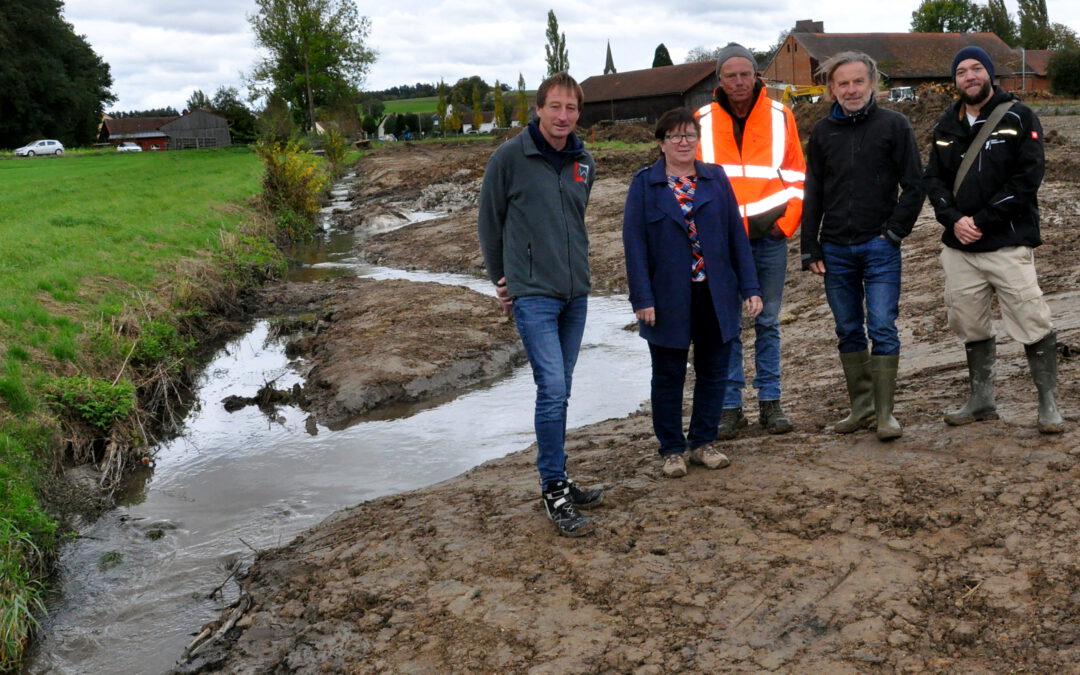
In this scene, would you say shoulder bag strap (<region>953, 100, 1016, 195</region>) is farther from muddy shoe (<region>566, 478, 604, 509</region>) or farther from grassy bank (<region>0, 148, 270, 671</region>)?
grassy bank (<region>0, 148, 270, 671</region>)

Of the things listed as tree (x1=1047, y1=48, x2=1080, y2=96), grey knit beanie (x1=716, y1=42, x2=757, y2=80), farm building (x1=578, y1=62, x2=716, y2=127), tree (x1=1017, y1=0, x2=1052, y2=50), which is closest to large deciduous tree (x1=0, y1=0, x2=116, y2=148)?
farm building (x1=578, y1=62, x2=716, y2=127)

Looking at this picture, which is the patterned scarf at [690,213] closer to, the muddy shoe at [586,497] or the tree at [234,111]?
the muddy shoe at [586,497]

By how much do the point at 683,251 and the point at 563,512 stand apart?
148 cm

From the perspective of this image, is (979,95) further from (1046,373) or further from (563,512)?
(563,512)

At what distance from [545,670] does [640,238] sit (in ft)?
7.34

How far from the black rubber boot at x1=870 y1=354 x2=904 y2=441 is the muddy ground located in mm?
82

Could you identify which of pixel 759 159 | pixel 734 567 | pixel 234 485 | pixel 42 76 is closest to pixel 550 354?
pixel 734 567

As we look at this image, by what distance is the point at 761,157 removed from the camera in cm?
553

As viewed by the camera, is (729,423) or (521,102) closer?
(729,423)

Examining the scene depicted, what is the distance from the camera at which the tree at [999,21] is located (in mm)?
85250

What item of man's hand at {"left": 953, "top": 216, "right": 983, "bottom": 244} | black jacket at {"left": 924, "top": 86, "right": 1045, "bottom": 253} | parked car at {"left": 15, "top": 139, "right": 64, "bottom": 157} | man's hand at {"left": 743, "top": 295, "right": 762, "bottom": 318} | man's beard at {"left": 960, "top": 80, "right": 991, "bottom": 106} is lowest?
man's hand at {"left": 743, "top": 295, "right": 762, "bottom": 318}

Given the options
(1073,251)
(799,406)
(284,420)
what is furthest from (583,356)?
(1073,251)

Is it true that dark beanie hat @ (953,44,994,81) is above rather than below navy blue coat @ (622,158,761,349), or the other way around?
above

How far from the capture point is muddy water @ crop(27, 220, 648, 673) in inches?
213
